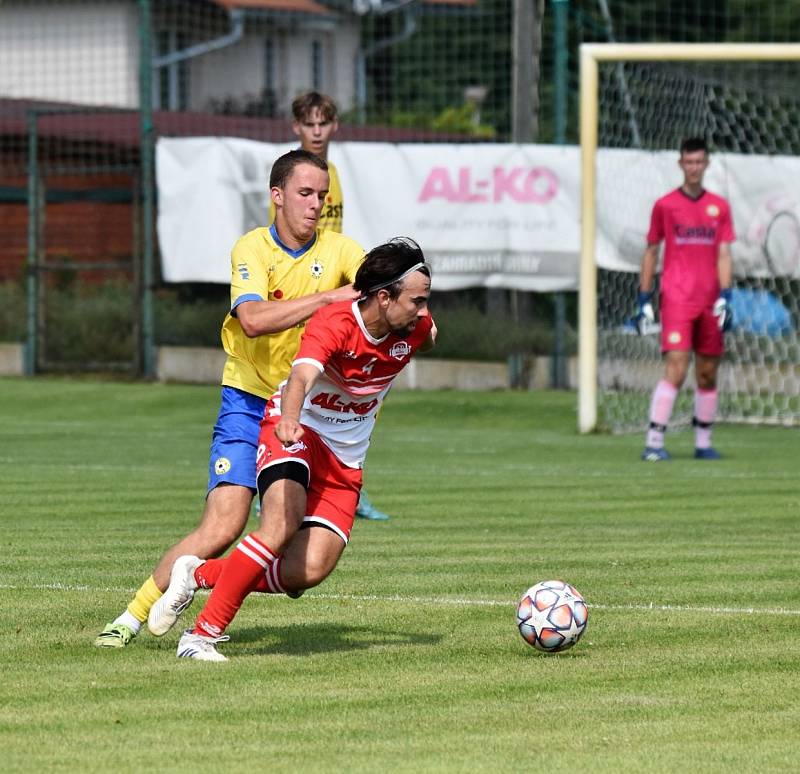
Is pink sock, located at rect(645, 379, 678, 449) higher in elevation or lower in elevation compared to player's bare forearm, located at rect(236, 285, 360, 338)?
lower

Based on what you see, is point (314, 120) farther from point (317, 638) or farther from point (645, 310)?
point (645, 310)

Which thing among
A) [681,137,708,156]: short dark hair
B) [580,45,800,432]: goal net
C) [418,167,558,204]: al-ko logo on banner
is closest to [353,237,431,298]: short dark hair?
[681,137,708,156]: short dark hair

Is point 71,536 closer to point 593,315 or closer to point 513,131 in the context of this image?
point 593,315

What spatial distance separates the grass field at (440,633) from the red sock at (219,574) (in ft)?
0.82

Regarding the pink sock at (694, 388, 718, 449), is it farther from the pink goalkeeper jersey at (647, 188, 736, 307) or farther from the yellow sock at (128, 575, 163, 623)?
the yellow sock at (128, 575, 163, 623)

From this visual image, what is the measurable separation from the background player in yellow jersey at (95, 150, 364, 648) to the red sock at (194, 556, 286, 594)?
15 centimetres

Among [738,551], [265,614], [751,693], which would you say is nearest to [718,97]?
[738,551]

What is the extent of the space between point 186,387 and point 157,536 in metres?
10.5

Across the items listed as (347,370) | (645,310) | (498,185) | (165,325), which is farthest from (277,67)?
(347,370)

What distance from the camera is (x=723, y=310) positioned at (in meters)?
15.4

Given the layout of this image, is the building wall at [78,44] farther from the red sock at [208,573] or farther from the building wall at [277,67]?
the red sock at [208,573]

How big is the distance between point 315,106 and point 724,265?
5885 mm

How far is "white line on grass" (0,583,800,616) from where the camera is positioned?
26.7 ft

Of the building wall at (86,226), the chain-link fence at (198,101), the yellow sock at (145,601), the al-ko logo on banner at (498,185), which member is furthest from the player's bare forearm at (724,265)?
the building wall at (86,226)
